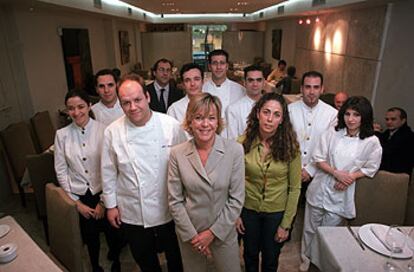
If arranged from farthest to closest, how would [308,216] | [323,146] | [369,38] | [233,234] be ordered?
[369,38]
[308,216]
[323,146]
[233,234]

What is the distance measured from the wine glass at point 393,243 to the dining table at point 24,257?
1.58 metres

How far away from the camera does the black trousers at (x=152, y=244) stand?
1.80m

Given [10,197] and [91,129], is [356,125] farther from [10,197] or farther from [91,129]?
[10,197]

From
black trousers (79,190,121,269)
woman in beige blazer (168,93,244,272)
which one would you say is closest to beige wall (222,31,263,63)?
black trousers (79,190,121,269)

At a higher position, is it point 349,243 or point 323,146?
point 323,146

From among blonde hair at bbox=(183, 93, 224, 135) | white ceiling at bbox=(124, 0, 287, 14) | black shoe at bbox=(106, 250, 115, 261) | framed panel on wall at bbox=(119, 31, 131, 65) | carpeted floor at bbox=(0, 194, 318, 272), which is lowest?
carpeted floor at bbox=(0, 194, 318, 272)

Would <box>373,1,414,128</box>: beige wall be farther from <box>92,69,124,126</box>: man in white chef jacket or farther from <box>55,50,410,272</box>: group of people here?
<box>92,69,124,126</box>: man in white chef jacket

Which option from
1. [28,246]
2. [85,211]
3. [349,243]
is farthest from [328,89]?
[28,246]

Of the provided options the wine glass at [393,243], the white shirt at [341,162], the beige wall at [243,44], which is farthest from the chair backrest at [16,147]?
the beige wall at [243,44]

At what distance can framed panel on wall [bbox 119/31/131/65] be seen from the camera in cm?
830

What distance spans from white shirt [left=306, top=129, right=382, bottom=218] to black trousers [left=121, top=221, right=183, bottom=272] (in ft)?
3.54

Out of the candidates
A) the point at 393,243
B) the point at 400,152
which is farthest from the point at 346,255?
the point at 400,152

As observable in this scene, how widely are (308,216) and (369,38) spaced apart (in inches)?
141

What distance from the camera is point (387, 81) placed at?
13.4 ft
